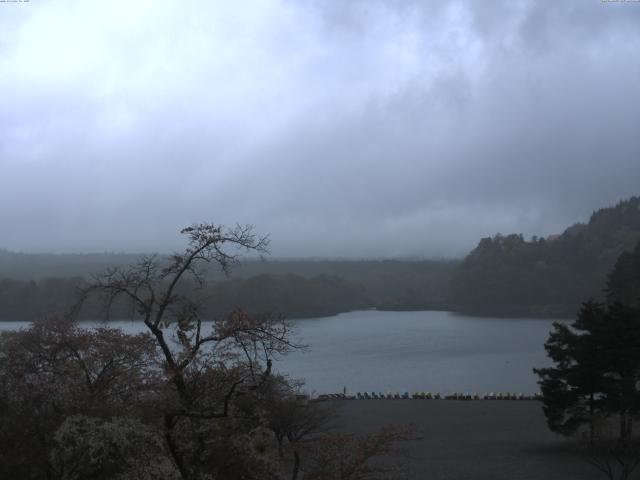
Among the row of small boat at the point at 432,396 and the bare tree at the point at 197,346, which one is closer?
the bare tree at the point at 197,346

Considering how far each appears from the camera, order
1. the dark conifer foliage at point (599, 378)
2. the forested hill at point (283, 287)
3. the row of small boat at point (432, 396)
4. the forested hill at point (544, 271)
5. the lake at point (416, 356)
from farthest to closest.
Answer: the forested hill at point (544, 271), the forested hill at point (283, 287), the lake at point (416, 356), the row of small boat at point (432, 396), the dark conifer foliage at point (599, 378)

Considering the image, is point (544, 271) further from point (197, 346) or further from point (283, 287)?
point (197, 346)

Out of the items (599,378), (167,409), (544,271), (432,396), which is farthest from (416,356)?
(544,271)

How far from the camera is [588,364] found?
42.1 feet

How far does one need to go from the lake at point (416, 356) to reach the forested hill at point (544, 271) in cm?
1333

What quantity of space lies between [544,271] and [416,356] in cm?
4182

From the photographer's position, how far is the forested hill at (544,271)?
7044 cm

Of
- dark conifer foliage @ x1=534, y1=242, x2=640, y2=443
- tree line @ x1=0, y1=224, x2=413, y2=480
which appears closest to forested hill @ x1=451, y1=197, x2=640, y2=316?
dark conifer foliage @ x1=534, y1=242, x2=640, y2=443

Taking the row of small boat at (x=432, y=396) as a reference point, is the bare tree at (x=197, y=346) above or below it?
above

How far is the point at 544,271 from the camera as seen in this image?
73.4 m

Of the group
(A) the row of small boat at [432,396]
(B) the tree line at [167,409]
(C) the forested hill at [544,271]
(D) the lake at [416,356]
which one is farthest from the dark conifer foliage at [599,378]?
(C) the forested hill at [544,271]

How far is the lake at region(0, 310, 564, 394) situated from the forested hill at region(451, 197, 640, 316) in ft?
43.7

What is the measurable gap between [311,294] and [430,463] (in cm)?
5118

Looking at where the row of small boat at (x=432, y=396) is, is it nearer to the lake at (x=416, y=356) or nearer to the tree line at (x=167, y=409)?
the lake at (x=416, y=356)
